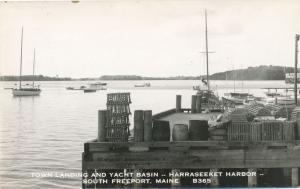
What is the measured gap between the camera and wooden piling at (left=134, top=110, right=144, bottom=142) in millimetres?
12883

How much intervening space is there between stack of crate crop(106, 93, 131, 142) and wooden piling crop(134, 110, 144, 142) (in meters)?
0.46

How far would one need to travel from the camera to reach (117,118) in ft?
44.2

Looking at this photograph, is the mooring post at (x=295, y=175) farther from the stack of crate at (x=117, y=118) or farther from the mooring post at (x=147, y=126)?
the stack of crate at (x=117, y=118)

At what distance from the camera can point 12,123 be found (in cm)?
4128

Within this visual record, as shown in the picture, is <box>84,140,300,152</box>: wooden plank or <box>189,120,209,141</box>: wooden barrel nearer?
<box>84,140,300,152</box>: wooden plank

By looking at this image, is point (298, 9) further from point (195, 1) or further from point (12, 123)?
point (12, 123)

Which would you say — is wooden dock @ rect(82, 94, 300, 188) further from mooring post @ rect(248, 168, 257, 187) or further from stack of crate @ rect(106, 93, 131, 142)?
stack of crate @ rect(106, 93, 131, 142)

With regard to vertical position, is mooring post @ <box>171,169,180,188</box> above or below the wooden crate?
A: below

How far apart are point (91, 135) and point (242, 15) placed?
1900 centimetres

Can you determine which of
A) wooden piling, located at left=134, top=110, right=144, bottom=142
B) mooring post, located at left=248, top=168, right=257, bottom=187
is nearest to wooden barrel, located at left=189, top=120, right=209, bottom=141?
wooden piling, located at left=134, top=110, right=144, bottom=142

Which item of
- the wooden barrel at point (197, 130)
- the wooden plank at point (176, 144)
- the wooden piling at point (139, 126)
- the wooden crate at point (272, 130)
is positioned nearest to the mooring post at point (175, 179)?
the wooden plank at point (176, 144)

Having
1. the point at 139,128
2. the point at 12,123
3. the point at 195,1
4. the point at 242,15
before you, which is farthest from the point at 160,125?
the point at 12,123

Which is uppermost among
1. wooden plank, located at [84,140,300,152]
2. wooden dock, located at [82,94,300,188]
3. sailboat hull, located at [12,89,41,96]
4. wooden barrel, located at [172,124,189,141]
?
sailboat hull, located at [12,89,41,96]

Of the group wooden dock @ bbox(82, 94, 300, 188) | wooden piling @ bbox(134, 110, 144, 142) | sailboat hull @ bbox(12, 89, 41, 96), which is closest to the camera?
wooden dock @ bbox(82, 94, 300, 188)
